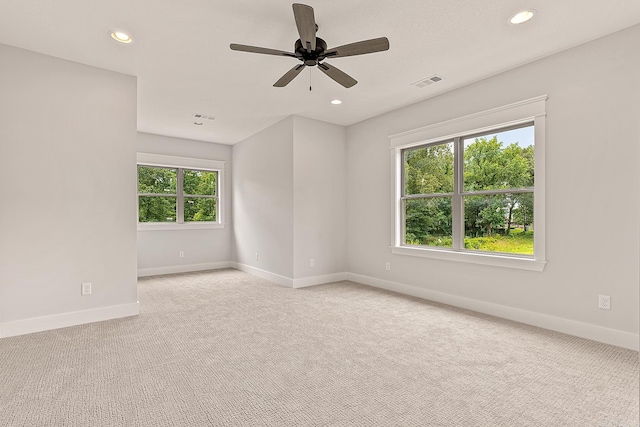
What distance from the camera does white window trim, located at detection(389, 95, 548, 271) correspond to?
10.7ft

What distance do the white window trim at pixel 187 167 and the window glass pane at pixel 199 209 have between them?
0.43ft

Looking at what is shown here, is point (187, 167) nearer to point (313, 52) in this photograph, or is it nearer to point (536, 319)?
point (313, 52)

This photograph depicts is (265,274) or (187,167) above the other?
(187,167)

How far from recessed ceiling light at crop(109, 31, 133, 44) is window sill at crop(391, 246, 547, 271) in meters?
3.95

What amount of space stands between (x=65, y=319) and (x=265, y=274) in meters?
2.93

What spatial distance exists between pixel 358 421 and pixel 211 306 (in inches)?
107

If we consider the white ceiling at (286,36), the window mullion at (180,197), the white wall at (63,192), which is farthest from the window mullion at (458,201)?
the window mullion at (180,197)

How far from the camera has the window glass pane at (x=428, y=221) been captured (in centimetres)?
431

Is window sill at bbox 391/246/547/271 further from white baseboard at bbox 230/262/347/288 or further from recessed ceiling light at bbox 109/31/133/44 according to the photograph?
recessed ceiling light at bbox 109/31/133/44

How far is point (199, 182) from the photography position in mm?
6801

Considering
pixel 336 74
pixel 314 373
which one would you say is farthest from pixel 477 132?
pixel 314 373

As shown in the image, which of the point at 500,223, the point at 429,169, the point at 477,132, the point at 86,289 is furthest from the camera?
the point at 429,169

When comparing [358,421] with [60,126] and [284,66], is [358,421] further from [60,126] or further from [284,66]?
[60,126]

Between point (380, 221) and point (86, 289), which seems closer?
point (86, 289)
